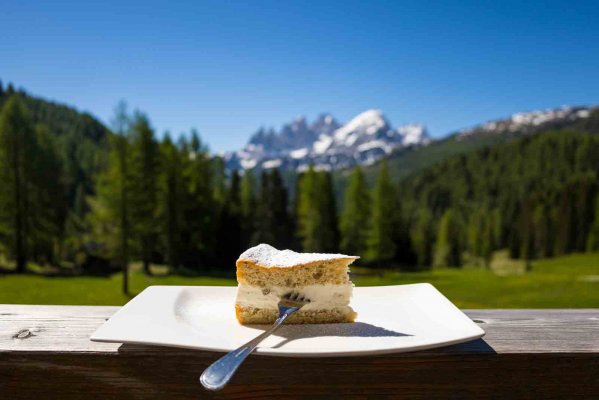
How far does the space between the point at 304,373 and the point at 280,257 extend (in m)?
1.04

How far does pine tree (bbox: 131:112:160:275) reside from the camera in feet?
115

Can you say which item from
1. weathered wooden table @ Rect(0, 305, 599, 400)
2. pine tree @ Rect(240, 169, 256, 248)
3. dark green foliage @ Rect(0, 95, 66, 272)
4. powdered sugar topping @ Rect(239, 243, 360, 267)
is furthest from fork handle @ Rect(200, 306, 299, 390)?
pine tree @ Rect(240, 169, 256, 248)

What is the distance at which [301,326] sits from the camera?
8.85 feet

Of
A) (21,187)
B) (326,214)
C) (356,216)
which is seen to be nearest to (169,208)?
(21,187)

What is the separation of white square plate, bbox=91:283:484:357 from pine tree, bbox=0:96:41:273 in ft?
150

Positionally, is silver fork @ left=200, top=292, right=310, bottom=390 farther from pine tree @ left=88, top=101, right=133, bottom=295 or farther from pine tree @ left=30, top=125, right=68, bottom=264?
pine tree @ left=30, top=125, right=68, bottom=264

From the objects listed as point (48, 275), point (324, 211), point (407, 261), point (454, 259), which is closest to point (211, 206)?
point (324, 211)

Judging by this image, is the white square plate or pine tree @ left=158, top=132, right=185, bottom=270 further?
pine tree @ left=158, top=132, right=185, bottom=270

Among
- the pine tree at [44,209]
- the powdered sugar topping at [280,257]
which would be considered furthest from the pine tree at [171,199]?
the powdered sugar topping at [280,257]

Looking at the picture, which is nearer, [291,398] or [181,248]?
[291,398]

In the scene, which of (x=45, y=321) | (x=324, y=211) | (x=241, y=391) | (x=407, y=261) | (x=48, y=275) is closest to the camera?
(x=241, y=391)

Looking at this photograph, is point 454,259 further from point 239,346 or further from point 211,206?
point 239,346

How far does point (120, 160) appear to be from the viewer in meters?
33.6

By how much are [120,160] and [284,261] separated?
32.6 meters
